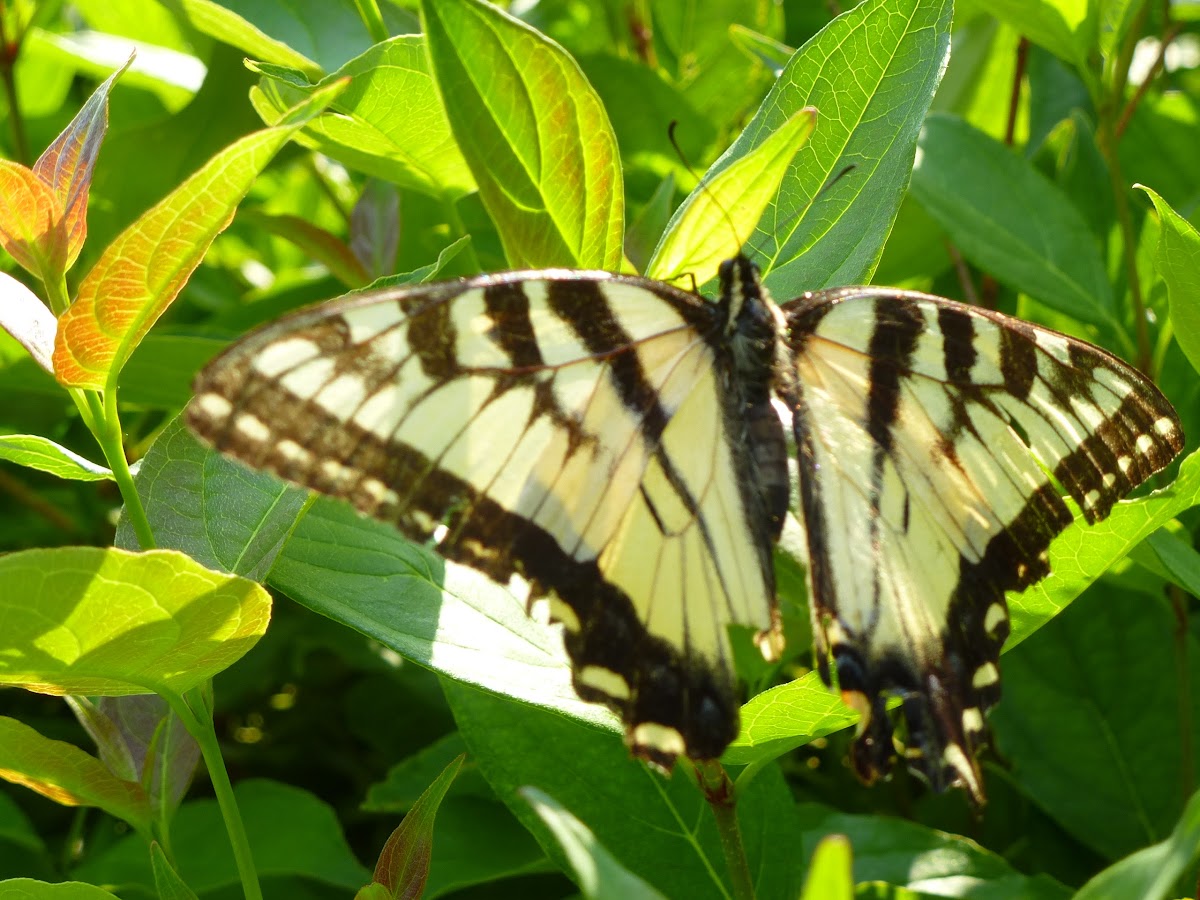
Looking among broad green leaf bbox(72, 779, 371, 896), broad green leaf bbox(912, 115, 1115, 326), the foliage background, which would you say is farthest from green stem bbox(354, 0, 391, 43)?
broad green leaf bbox(72, 779, 371, 896)

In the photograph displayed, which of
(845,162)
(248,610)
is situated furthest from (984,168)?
(248,610)

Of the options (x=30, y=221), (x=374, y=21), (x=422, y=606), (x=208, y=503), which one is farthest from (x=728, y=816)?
(x=374, y=21)

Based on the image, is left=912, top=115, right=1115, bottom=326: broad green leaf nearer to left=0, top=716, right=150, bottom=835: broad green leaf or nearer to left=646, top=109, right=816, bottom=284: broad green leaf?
left=646, top=109, right=816, bottom=284: broad green leaf

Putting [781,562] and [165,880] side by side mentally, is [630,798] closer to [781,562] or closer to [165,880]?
[781,562]

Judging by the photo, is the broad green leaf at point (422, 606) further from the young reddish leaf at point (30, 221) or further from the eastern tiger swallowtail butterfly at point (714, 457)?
the young reddish leaf at point (30, 221)

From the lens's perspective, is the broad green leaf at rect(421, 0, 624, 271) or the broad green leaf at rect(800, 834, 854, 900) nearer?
the broad green leaf at rect(800, 834, 854, 900)

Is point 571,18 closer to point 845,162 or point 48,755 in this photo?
point 845,162

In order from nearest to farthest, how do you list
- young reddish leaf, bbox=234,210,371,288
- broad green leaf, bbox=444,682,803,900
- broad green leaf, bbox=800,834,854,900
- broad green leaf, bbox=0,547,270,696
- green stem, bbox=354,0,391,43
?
broad green leaf, bbox=800,834,854,900
broad green leaf, bbox=0,547,270,696
broad green leaf, bbox=444,682,803,900
green stem, bbox=354,0,391,43
young reddish leaf, bbox=234,210,371,288
